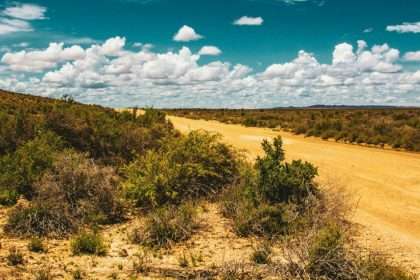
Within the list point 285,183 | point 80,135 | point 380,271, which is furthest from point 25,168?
point 380,271

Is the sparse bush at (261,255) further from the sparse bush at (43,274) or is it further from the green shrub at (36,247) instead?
the green shrub at (36,247)

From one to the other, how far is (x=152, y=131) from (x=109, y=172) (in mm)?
4775

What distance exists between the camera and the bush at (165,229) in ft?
27.2

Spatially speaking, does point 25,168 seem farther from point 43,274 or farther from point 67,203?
point 43,274

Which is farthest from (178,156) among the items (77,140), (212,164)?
(77,140)

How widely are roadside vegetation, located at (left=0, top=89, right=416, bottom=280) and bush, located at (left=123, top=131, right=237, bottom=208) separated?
3 cm

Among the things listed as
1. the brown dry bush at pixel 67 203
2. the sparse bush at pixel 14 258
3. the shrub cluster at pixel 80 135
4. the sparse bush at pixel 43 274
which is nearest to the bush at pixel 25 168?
the shrub cluster at pixel 80 135

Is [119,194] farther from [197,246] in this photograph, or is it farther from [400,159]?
[400,159]

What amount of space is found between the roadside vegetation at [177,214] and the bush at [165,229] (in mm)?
Result: 21

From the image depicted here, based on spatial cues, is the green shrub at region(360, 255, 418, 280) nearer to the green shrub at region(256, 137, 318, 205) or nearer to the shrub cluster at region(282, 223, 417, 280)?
the shrub cluster at region(282, 223, 417, 280)

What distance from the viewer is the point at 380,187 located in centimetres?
1348

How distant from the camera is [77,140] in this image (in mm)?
14211

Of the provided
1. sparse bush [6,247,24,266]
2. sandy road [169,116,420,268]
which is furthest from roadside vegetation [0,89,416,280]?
sandy road [169,116,420,268]

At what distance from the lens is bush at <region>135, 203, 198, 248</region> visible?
828 cm
